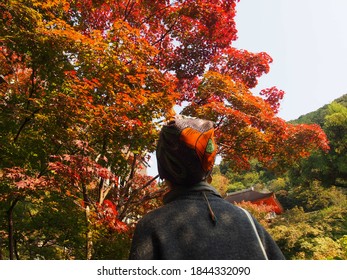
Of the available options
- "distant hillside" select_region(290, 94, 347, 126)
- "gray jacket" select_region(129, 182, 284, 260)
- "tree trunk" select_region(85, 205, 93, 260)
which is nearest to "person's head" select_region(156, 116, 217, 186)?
"gray jacket" select_region(129, 182, 284, 260)

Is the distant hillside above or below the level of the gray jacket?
above

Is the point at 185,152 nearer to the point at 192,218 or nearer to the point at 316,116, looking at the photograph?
the point at 192,218

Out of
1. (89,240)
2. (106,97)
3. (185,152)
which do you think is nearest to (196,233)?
(185,152)

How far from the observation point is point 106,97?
535 cm

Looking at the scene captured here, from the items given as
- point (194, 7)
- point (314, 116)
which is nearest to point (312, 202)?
point (314, 116)

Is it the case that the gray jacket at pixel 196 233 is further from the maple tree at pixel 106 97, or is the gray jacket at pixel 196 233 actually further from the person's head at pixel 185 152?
the maple tree at pixel 106 97

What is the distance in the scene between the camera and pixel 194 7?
821 cm

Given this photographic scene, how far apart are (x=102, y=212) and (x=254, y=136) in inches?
169

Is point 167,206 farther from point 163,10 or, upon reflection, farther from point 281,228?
point 281,228

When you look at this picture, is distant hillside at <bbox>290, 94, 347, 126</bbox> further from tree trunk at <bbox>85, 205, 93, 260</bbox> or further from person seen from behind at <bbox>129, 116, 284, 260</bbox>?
person seen from behind at <bbox>129, 116, 284, 260</bbox>

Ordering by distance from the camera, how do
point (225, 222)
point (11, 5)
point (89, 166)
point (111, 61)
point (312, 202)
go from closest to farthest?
1. point (225, 222)
2. point (11, 5)
3. point (89, 166)
4. point (111, 61)
5. point (312, 202)

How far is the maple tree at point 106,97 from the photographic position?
4516 millimetres

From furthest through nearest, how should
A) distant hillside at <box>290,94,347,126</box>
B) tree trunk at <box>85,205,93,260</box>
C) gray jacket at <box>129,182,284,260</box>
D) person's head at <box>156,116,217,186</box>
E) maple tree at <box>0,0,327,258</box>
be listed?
distant hillside at <box>290,94,347,126</box> → tree trunk at <box>85,205,93,260</box> → maple tree at <box>0,0,327,258</box> → person's head at <box>156,116,217,186</box> → gray jacket at <box>129,182,284,260</box>

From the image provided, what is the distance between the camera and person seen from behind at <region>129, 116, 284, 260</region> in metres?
1.50
